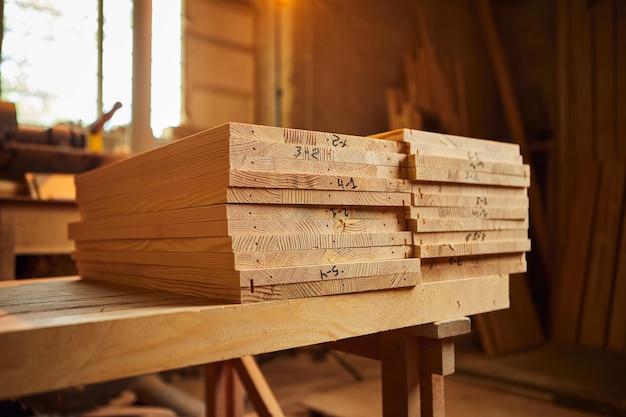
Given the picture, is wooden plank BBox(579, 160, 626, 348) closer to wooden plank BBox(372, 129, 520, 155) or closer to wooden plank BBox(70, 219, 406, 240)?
wooden plank BBox(372, 129, 520, 155)

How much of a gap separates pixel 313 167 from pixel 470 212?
2.15 ft

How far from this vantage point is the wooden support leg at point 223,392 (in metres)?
2.50

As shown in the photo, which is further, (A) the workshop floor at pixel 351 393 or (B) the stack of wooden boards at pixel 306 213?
(A) the workshop floor at pixel 351 393

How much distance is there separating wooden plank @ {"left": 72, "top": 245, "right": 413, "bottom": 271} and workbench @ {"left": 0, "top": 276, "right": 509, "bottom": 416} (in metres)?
0.10

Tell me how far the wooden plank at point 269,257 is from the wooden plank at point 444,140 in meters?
0.34

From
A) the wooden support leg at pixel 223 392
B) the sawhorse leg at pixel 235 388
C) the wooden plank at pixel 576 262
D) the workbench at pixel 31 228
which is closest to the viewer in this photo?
the sawhorse leg at pixel 235 388

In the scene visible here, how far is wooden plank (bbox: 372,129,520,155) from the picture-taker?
166 centimetres

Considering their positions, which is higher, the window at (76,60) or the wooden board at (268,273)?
the window at (76,60)

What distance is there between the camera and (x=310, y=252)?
4.61 ft

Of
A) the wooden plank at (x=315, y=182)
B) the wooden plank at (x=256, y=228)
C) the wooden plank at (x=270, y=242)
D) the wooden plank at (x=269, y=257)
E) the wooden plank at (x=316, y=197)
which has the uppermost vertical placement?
the wooden plank at (x=315, y=182)

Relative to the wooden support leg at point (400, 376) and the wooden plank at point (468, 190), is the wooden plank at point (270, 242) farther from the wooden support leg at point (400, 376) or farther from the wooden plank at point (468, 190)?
the wooden support leg at point (400, 376)

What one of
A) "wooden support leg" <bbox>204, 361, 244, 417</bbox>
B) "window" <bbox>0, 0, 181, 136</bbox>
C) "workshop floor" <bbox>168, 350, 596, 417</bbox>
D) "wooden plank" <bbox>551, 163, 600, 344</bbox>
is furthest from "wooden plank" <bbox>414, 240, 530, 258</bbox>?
"wooden plank" <bbox>551, 163, 600, 344</bbox>

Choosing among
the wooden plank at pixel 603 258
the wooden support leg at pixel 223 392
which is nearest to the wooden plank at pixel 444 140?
the wooden support leg at pixel 223 392

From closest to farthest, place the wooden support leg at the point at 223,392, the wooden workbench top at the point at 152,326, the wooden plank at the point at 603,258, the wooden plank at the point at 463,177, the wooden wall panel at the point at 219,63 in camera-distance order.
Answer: the wooden workbench top at the point at 152,326, the wooden plank at the point at 463,177, the wooden support leg at the point at 223,392, the wooden plank at the point at 603,258, the wooden wall panel at the point at 219,63
